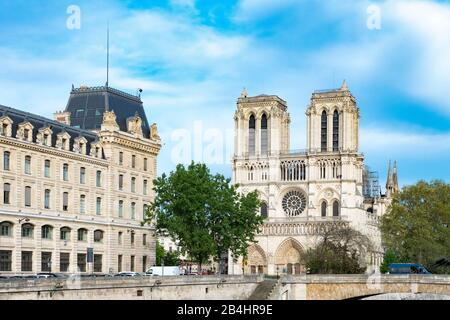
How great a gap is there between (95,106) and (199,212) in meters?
16.4

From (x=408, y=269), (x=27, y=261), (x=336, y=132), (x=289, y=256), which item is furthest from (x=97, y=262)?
(x=336, y=132)

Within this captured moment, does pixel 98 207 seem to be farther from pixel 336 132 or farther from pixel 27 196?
pixel 336 132

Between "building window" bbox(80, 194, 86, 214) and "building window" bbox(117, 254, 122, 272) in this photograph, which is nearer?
"building window" bbox(80, 194, 86, 214)

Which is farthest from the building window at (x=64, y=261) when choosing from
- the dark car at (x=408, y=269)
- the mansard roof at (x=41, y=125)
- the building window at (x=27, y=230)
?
the dark car at (x=408, y=269)

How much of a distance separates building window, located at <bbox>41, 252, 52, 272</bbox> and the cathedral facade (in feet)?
223

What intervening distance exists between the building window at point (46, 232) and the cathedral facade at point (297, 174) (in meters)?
68.0

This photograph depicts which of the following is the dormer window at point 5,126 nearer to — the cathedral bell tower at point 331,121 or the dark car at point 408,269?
the dark car at point 408,269

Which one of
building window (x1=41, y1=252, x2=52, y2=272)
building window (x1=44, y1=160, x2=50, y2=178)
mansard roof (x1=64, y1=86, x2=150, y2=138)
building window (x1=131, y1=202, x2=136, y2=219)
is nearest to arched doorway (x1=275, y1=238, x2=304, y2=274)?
building window (x1=131, y1=202, x2=136, y2=219)

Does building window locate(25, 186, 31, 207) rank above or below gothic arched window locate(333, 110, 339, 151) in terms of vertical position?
below

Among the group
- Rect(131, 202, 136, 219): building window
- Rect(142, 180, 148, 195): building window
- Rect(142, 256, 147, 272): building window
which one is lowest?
Rect(142, 256, 147, 272): building window

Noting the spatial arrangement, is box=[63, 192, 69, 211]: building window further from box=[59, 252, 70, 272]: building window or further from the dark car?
the dark car

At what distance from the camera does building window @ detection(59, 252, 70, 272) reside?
272 feet

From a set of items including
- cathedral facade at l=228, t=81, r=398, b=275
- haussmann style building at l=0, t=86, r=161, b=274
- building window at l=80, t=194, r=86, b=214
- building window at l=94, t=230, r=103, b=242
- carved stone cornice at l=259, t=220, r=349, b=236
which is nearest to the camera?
haussmann style building at l=0, t=86, r=161, b=274
